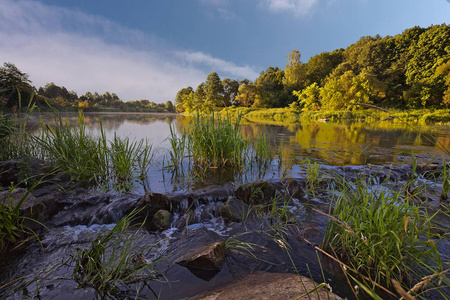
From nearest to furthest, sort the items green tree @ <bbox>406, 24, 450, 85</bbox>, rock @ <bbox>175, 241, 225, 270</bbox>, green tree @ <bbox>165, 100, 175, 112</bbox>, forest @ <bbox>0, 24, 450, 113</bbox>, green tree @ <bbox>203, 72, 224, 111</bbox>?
rock @ <bbox>175, 241, 225, 270</bbox>
forest @ <bbox>0, 24, 450, 113</bbox>
green tree @ <bbox>406, 24, 450, 85</bbox>
green tree @ <bbox>203, 72, 224, 111</bbox>
green tree @ <bbox>165, 100, 175, 112</bbox>

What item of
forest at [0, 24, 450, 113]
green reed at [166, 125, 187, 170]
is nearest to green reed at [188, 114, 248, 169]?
green reed at [166, 125, 187, 170]

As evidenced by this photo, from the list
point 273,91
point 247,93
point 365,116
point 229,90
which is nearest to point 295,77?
point 273,91

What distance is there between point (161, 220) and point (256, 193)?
1455 mm

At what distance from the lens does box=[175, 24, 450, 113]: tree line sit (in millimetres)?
Result: 28266

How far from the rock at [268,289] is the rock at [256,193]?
5.07 feet

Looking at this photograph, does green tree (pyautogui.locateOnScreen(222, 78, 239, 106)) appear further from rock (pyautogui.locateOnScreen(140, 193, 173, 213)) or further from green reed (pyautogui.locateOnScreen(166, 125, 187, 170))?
rock (pyautogui.locateOnScreen(140, 193, 173, 213))

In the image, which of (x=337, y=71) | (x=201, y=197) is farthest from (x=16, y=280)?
(x=337, y=71)

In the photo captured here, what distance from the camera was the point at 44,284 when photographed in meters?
1.58

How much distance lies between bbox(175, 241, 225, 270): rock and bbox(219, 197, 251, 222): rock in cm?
84

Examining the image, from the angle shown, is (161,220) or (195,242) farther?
(161,220)

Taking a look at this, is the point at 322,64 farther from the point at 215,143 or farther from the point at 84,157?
the point at 84,157

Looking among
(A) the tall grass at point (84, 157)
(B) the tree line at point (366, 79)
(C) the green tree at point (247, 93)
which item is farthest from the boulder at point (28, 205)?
(C) the green tree at point (247, 93)

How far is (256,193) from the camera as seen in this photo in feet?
10.8

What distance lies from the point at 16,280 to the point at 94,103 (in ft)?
182
